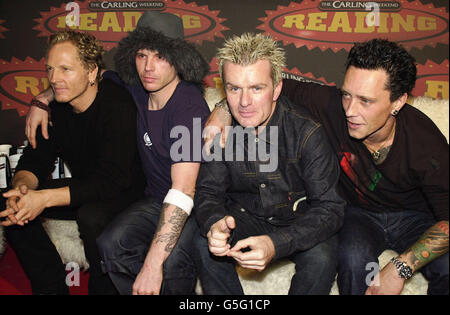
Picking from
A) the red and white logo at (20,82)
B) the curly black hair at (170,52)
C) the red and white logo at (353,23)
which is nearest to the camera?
the curly black hair at (170,52)

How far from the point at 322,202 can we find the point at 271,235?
0.30 metres

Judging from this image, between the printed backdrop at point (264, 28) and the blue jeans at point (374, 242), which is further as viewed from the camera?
the printed backdrop at point (264, 28)

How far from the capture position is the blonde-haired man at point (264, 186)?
5.92 ft

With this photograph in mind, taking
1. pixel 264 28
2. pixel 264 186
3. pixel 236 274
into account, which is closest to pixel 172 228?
pixel 236 274

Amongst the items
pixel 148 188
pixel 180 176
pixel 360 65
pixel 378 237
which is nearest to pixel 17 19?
pixel 148 188

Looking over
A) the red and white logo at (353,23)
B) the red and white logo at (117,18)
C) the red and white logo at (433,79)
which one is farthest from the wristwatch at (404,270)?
the red and white logo at (117,18)

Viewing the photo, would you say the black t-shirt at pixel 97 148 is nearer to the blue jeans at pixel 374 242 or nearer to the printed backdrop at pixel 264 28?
the printed backdrop at pixel 264 28

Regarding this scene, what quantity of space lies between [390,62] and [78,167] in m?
1.76

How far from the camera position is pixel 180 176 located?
6.63 feet

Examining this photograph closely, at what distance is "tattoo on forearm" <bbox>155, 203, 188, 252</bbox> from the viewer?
76.9 inches

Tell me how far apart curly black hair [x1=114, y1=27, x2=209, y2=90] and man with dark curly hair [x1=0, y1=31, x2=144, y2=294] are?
17 centimetres

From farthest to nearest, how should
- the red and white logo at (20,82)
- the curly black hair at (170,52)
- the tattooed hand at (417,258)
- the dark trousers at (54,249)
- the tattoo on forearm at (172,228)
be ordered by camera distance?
1. the red and white logo at (20,82)
2. the curly black hair at (170,52)
3. the dark trousers at (54,249)
4. the tattoo on forearm at (172,228)
5. the tattooed hand at (417,258)

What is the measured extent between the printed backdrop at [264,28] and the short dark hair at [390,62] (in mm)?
1167
